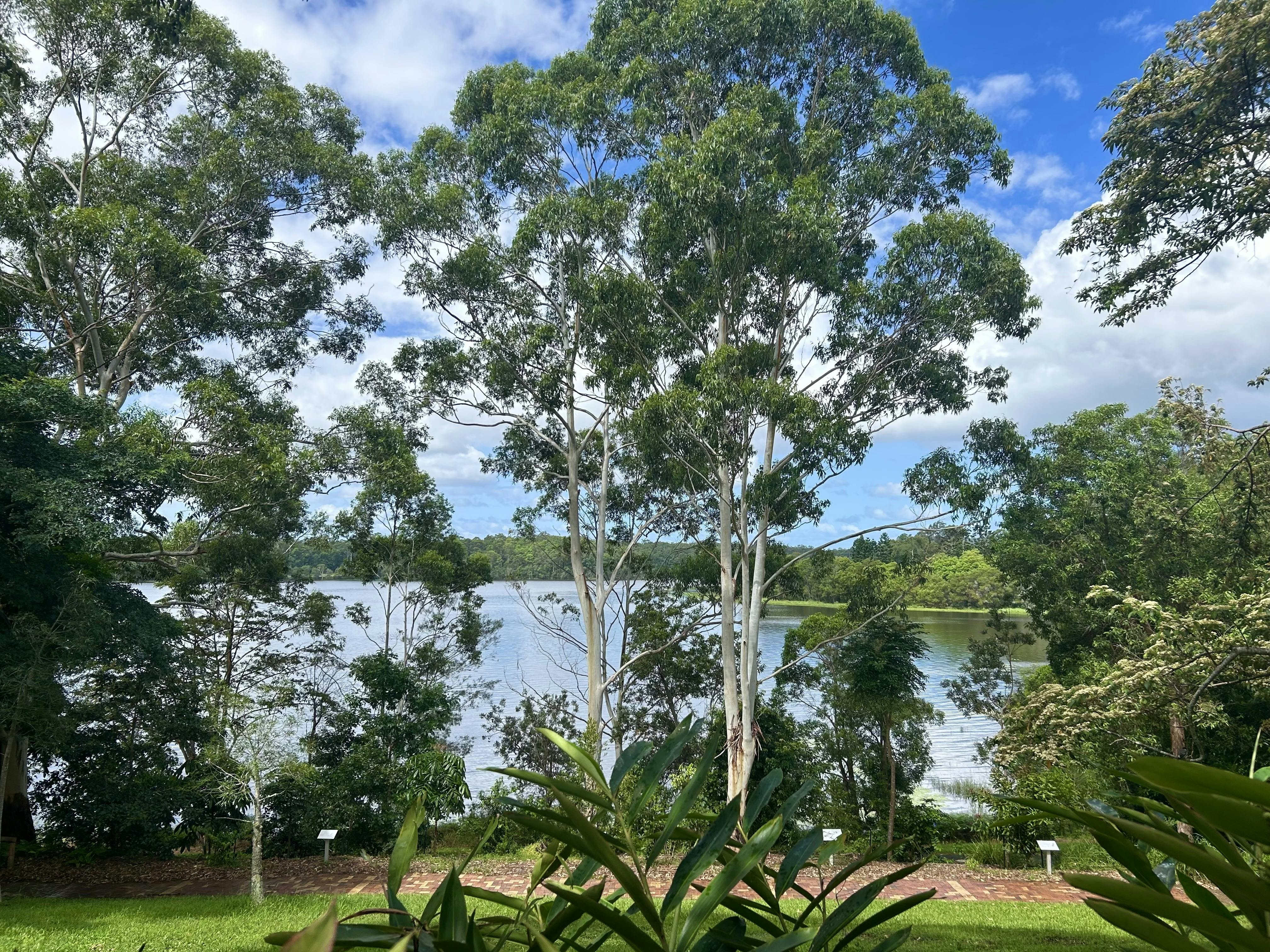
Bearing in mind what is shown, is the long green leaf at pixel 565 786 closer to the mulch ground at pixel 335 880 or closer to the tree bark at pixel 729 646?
the mulch ground at pixel 335 880

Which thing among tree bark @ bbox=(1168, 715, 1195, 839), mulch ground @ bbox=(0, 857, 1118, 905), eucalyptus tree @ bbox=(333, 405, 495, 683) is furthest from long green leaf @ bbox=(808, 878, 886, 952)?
eucalyptus tree @ bbox=(333, 405, 495, 683)

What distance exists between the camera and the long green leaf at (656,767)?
0.46 metres

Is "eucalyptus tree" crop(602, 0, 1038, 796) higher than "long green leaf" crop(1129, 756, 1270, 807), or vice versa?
"eucalyptus tree" crop(602, 0, 1038, 796)

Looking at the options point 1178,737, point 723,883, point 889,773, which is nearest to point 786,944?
point 723,883

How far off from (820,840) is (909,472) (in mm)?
9272

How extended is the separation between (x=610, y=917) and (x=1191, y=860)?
229 millimetres

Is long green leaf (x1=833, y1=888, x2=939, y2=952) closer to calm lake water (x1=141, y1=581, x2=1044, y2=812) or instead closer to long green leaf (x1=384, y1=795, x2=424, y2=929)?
long green leaf (x1=384, y1=795, x2=424, y2=929)

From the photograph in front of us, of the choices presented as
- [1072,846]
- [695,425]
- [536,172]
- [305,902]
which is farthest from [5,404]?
[1072,846]

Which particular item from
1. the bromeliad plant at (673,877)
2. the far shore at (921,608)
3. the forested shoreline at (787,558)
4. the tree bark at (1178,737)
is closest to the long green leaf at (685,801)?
the bromeliad plant at (673,877)

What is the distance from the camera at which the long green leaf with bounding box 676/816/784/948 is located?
410 millimetres

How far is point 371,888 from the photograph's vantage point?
24.0 feet

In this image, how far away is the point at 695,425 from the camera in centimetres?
862

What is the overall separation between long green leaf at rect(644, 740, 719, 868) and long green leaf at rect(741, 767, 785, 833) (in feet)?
0.11

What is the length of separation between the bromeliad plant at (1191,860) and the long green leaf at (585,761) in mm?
224
